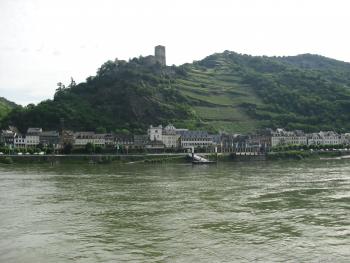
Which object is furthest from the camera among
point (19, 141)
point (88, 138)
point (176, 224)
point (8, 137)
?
point (19, 141)

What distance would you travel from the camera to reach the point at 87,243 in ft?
78.3

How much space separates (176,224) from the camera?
93.6 feet

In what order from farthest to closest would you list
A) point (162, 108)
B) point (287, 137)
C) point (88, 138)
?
point (162, 108), point (287, 137), point (88, 138)

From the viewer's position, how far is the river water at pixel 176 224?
21.7 metres

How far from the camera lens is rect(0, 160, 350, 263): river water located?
853 inches

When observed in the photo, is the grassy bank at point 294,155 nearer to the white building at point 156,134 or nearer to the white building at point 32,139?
the white building at point 156,134

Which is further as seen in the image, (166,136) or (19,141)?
(166,136)

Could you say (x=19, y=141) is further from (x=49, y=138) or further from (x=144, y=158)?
(x=144, y=158)

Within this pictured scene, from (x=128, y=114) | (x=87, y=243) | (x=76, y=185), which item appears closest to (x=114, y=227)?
(x=87, y=243)

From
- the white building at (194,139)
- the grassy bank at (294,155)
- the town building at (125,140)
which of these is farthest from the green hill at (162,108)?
the grassy bank at (294,155)

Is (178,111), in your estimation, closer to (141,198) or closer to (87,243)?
(141,198)


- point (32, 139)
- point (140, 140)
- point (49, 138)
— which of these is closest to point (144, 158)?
point (140, 140)

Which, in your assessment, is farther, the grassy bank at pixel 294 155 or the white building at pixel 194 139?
the white building at pixel 194 139

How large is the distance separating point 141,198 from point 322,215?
53.8 ft
